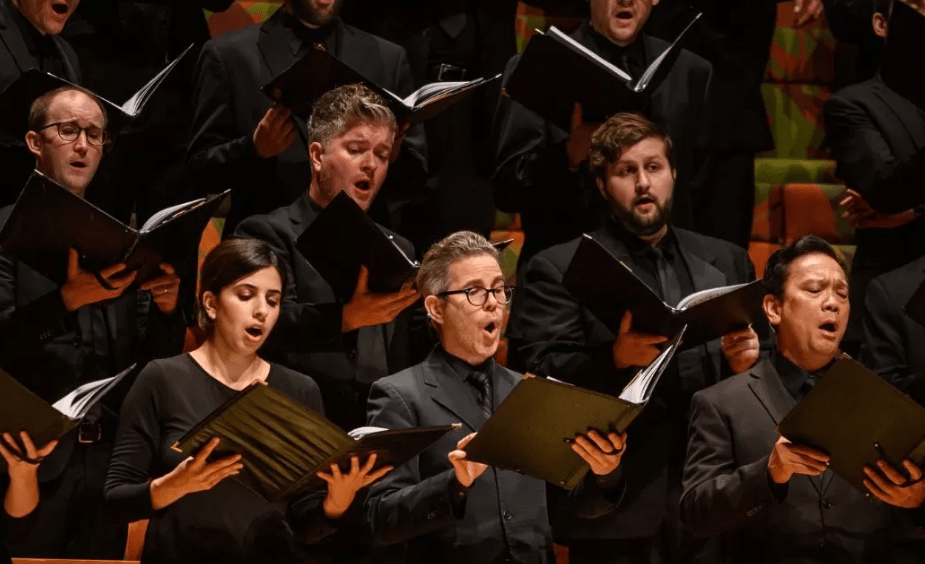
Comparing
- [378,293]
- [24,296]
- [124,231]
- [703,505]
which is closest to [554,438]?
[703,505]

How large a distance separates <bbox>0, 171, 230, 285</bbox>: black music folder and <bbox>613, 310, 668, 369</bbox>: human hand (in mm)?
984

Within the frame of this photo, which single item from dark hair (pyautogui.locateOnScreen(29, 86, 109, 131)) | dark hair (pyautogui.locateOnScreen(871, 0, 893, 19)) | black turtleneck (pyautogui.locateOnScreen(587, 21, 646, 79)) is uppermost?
dark hair (pyautogui.locateOnScreen(871, 0, 893, 19))

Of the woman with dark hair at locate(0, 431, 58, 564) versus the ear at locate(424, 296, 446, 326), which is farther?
the ear at locate(424, 296, 446, 326)

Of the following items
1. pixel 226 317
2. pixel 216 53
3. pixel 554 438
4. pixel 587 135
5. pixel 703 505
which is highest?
pixel 216 53

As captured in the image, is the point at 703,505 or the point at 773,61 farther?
the point at 773,61

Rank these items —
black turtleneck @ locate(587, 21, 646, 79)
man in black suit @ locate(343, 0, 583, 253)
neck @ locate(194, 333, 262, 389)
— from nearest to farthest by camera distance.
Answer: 1. neck @ locate(194, 333, 262, 389)
2. black turtleneck @ locate(587, 21, 646, 79)
3. man in black suit @ locate(343, 0, 583, 253)

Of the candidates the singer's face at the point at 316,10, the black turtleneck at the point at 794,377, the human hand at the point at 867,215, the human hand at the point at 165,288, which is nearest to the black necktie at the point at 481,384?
the black turtleneck at the point at 794,377

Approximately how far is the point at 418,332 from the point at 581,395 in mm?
1262

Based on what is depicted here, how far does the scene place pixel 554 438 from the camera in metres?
2.93

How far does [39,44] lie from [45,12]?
0.29 ft

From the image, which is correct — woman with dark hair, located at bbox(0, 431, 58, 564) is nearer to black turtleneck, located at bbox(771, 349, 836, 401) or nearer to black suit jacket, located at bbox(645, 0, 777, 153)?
black turtleneck, located at bbox(771, 349, 836, 401)

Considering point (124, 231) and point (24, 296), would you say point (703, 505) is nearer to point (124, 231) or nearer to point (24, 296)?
point (124, 231)

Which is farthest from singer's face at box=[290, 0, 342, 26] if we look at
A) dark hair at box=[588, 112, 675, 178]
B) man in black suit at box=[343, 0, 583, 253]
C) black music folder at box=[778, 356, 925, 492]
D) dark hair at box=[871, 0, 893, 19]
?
black music folder at box=[778, 356, 925, 492]

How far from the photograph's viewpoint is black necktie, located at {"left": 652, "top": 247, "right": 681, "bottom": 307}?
3.79 m
